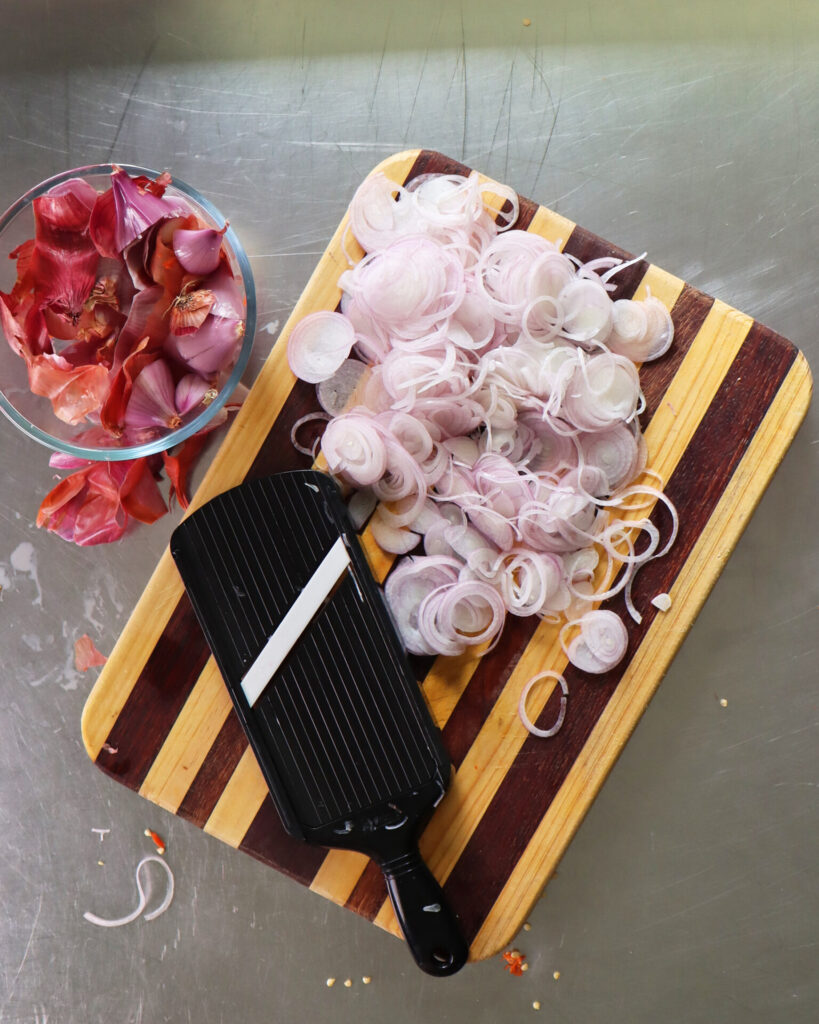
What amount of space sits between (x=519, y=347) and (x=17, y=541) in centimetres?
73

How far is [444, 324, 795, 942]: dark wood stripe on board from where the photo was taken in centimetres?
93

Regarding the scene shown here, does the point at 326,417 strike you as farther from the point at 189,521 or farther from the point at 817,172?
the point at 817,172

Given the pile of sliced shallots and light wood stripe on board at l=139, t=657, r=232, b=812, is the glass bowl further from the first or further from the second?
light wood stripe on board at l=139, t=657, r=232, b=812

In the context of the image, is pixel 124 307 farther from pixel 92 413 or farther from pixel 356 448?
pixel 356 448

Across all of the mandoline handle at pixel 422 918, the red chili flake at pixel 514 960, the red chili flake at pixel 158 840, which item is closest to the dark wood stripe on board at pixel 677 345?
the mandoline handle at pixel 422 918

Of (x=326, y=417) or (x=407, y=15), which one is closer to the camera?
(x=326, y=417)

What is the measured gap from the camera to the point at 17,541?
1.10 meters

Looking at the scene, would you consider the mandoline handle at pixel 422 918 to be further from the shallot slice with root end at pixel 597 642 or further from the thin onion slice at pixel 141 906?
the thin onion slice at pixel 141 906

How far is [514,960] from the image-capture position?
3.58ft

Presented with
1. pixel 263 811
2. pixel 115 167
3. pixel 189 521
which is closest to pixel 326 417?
pixel 189 521

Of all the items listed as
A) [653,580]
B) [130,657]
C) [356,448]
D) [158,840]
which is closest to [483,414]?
[356,448]

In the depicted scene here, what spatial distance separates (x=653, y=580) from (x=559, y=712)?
0.19 m

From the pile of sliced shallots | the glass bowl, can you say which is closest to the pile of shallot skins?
the glass bowl

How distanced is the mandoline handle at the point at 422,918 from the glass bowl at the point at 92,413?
1.78ft
